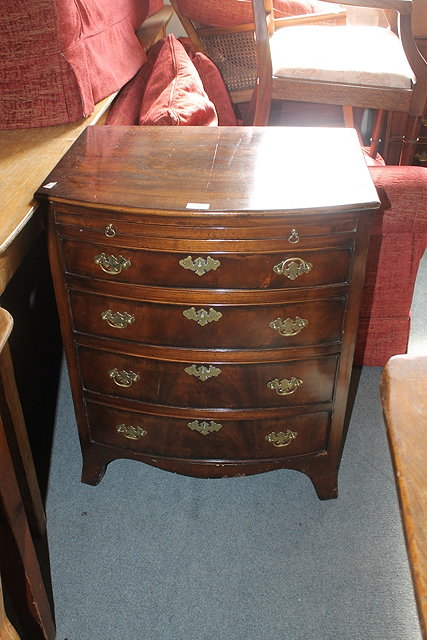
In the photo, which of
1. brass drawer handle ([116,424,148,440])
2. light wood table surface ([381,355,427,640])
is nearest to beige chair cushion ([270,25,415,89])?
brass drawer handle ([116,424,148,440])

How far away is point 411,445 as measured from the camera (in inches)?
30.8

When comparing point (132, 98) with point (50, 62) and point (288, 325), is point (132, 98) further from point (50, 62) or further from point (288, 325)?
point (288, 325)

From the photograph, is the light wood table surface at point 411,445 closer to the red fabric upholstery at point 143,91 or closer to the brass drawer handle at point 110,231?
the brass drawer handle at point 110,231

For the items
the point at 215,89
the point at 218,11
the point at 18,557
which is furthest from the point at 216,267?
the point at 218,11

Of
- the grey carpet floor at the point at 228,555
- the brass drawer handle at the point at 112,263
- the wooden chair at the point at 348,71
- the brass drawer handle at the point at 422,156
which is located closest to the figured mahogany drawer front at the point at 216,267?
the brass drawer handle at the point at 112,263

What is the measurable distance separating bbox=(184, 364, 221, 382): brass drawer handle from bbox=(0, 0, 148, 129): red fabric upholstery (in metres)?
0.84

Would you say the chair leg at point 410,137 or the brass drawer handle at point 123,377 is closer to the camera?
the brass drawer handle at point 123,377

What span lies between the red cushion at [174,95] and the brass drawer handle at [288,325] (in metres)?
0.73

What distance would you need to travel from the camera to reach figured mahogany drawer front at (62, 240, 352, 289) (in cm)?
140

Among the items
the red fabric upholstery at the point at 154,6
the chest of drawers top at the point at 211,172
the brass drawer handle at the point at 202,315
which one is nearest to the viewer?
the chest of drawers top at the point at 211,172

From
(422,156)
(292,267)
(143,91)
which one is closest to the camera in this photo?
(292,267)

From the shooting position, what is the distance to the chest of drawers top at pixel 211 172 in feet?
4.43

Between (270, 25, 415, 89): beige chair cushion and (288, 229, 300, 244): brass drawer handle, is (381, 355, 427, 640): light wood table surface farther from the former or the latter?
(270, 25, 415, 89): beige chair cushion

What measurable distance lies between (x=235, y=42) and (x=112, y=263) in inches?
82.7
